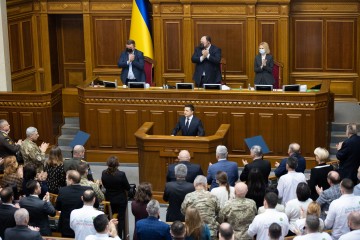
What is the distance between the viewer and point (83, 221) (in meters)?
9.48

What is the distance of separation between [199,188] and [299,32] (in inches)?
337

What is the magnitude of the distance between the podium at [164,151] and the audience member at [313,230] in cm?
480

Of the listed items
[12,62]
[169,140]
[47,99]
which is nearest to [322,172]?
[169,140]

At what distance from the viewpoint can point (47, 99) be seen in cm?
1595

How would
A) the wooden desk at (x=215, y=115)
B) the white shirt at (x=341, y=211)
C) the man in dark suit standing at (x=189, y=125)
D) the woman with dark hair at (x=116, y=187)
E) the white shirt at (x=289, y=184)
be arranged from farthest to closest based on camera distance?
the wooden desk at (x=215, y=115) < the man in dark suit standing at (x=189, y=125) < the woman with dark hair at (x=116, y=187) < the white shirt at (x=289, y=184) < the white shirt at (x=341, y=211)

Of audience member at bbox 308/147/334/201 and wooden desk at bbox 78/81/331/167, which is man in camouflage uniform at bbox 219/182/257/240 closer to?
audience member at bbox 308/147/334/201

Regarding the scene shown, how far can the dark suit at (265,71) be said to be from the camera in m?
15.7

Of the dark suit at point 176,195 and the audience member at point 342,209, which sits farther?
the dark suit at point 176,195

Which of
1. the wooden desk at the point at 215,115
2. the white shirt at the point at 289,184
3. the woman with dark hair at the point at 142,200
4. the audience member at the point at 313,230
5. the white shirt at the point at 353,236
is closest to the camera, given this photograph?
the audience member at the point at 313,230

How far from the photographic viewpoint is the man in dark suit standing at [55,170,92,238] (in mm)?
10172

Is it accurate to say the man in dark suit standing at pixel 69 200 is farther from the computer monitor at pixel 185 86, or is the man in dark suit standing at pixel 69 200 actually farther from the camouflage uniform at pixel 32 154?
the computer monitor at pixel 185 86

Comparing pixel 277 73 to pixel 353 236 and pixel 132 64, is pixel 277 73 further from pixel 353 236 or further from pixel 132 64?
pixel 353 236

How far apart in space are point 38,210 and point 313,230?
3406mm

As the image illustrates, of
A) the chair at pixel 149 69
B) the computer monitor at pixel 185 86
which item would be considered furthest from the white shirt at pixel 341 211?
the chair at pixel 149 69
